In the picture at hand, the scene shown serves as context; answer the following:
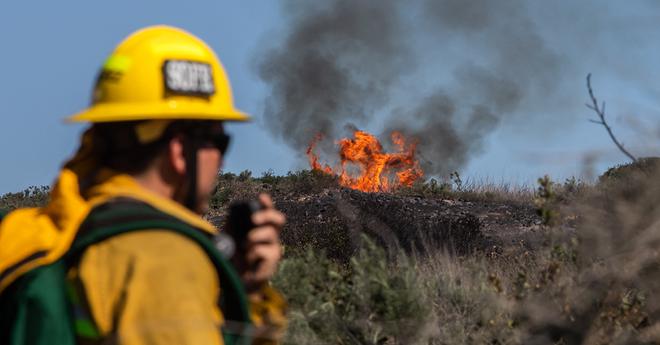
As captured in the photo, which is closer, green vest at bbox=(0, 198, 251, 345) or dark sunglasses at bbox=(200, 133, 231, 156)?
green vest at bbox=(0, 198, 251, 345)

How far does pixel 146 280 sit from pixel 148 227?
132 millimetres

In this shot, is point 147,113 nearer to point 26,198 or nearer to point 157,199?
point 157,199

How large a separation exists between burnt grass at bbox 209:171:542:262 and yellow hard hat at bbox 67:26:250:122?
10367mm

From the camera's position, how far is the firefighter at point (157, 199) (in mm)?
2268

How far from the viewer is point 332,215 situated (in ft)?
66.2

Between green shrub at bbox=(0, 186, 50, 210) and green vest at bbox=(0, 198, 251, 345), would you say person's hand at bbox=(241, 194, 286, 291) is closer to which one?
green vest at bbox=(0, 198, 251, 345)

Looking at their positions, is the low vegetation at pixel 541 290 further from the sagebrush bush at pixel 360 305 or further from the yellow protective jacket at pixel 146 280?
the yellow protective jacket at pixel 146 280

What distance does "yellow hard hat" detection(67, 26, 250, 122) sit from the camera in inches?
103

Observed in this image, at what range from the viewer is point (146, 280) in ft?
7.42

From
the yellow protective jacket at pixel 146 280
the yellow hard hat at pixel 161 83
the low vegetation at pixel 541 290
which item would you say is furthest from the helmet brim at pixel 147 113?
the low vegetation at pixel 541 290

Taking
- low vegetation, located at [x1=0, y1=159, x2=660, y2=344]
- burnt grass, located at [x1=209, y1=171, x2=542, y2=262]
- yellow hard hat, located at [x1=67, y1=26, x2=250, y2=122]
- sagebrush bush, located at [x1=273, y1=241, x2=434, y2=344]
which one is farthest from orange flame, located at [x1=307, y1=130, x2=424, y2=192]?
yellow hard hat, located at [x1=67, y1=26, x2=250, y2=122]

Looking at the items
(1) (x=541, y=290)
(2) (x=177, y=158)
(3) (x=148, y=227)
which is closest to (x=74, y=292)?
(3) (x=148, y=227)

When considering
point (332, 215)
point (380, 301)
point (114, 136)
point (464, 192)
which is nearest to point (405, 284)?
point (380, 301)

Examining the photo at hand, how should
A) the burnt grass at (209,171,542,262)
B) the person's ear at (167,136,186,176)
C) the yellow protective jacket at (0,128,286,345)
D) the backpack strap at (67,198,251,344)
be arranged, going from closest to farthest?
the yellow protective jacket at (0,128,286,345) < the backpack strap at (67,198,251,344) < the person's ear at (167,136,186,176) < the burnt grass at (209,171,542,262)
